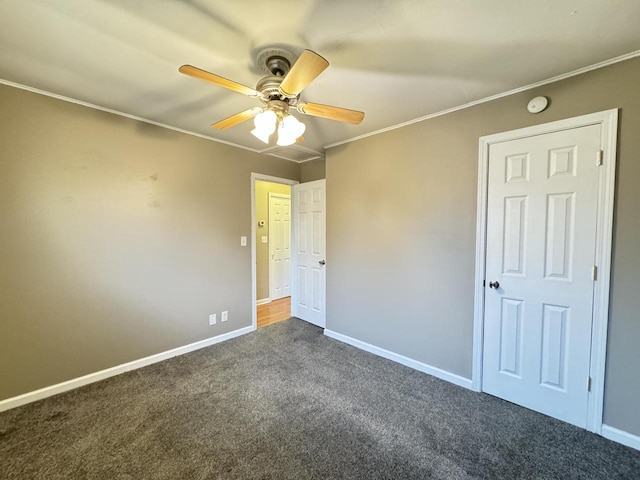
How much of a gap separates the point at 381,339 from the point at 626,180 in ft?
7.59

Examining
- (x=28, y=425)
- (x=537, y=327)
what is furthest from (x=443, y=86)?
(x=28, y=425)

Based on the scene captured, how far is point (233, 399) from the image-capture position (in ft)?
7.15

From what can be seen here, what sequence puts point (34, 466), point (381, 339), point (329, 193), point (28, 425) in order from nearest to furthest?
point (34, 466) < point (28, 425) < point (381, 339) < point (329, 193)

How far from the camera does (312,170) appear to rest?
12.9 ft

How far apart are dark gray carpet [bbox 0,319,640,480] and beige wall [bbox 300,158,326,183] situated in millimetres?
2567

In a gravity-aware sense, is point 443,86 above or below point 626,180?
above

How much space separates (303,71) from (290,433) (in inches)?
87.0

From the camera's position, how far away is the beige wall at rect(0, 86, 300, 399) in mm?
2049

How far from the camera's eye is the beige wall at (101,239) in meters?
2.05

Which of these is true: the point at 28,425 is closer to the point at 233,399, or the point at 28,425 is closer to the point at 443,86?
the point at 233,399

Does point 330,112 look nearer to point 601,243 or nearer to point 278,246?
point 601,243

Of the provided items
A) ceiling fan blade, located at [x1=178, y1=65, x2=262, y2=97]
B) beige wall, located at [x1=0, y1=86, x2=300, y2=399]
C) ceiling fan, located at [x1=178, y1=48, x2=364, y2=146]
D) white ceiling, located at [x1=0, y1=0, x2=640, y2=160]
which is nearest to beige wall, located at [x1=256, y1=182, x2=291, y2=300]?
beige wall, located at [x1=0, y1=86, x2=300, y2=399]

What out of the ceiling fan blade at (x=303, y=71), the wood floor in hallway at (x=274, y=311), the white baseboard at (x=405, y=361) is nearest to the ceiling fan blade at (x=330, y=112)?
the ceiling fan blade at (x=303, y=71)

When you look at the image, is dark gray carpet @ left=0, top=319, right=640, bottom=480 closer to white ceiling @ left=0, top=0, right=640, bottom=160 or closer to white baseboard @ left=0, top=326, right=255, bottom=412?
white baseboard @ left=0, top=326, right=255, bottom=412
